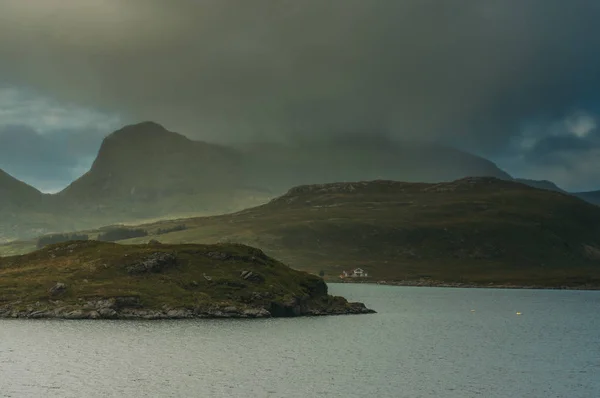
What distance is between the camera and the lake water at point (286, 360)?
276 ft

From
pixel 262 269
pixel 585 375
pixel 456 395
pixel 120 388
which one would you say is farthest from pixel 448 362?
pixel 262 269

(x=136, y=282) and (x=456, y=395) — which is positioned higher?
(x=136, y=282)

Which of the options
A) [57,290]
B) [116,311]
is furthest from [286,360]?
[57,290]

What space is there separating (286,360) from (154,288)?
241ft

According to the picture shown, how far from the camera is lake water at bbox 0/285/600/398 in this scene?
276 ft

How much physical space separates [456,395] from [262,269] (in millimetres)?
117149

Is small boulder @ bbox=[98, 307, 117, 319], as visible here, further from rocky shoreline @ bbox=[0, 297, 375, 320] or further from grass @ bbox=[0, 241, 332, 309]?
grass @ bbox=[0, 241, 332, 309]

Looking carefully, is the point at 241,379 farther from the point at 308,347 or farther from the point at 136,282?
the point at 136,282

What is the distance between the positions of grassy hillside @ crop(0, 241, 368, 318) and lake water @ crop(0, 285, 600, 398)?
26.4 ft

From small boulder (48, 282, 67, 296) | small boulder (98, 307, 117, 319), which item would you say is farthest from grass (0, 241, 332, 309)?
small boulder (98, 307, 117, 319)

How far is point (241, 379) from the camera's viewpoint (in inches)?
3546

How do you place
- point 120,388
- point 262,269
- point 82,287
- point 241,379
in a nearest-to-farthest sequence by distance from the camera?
point 120,388, point 241,379, point 82,287, point 262,269

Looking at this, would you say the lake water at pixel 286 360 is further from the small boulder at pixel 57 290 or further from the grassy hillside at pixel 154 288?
the small boulder at pixel 57 290

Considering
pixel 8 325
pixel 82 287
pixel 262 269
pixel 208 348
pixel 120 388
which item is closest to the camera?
pixel 120 388
